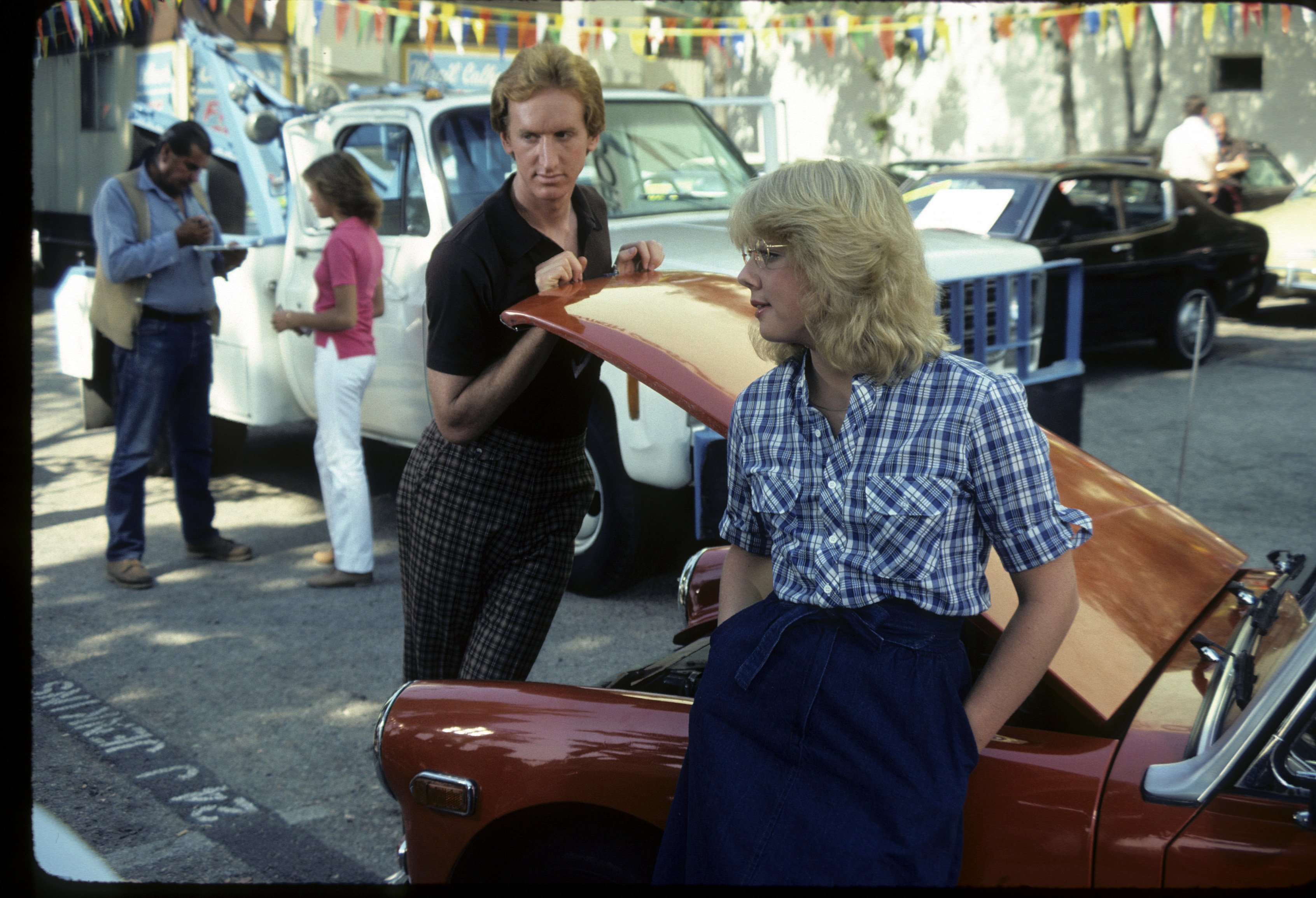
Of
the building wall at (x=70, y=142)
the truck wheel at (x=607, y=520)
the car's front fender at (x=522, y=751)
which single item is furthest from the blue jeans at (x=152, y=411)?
the building wall at (x=70, y=142)

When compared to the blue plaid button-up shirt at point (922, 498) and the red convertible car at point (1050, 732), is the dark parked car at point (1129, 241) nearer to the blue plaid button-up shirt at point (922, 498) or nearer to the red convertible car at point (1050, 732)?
the red convertible car at point (1050, 732)

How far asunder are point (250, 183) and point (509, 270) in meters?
5.18

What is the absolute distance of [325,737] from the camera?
4.16 m

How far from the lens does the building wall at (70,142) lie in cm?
1847

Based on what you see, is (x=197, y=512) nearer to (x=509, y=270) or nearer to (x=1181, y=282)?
(x=509, y=270)

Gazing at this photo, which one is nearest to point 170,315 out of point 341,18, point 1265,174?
point 341,18

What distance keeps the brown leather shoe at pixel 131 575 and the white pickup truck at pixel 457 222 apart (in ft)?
4.33

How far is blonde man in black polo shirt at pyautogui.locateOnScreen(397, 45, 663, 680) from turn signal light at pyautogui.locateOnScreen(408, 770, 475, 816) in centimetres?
48

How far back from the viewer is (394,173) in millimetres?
6223

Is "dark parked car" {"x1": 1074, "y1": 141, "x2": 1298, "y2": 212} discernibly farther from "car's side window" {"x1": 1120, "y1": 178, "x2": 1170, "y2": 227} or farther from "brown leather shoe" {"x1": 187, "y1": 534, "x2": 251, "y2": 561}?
"brown leather shoe" {"x1": 187, "y1": 534, "x2": 251, "y2": 561}

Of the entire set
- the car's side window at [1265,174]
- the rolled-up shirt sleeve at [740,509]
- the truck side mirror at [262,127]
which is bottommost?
the rolled-up shirt sleeve at [740,509]

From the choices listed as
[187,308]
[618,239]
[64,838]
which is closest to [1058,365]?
[618,239]

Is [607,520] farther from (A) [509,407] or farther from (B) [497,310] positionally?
(B) [497,310]

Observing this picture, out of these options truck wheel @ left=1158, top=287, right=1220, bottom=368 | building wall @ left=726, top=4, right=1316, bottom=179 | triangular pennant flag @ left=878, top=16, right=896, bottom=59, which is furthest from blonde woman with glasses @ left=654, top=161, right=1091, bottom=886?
building wall @ left=726, top=4, right=1316, bottom=179
